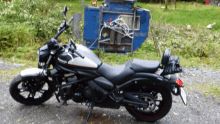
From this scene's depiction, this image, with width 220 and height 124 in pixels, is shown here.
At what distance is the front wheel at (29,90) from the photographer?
3.63 m

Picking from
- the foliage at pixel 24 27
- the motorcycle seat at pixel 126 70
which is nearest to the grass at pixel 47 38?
the foliage at pixel 24 27

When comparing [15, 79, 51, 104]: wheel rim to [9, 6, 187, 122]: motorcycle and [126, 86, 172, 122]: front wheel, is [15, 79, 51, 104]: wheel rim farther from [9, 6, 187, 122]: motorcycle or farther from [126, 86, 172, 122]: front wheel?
[126, 86, 172, 122]: front wheel

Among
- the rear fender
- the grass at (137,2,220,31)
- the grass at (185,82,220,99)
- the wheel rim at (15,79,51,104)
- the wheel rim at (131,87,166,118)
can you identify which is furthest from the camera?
the grass at (137,2,220,31)

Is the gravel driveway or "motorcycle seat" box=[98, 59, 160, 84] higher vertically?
"motorcycle seat" box=[98, 59, 160, 84]

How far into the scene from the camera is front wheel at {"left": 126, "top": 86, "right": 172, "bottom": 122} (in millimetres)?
3287

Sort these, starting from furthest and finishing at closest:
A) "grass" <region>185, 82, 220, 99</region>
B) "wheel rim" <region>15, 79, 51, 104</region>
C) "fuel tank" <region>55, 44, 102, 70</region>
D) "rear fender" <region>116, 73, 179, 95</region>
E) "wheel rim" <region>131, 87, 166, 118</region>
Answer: "grass" <region>185, 82, 220, 99</region> → "wheel rim" <region>15, 79, 51, 104</region> → "wheel rim" <region>131, 87, 166, 118</region> → "fuel tank" <region>55, 44, 102, 70</region> → "rear fender" <region>116, 73, 179, 95</region>

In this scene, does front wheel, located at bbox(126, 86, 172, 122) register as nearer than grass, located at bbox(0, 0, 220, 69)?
Yes

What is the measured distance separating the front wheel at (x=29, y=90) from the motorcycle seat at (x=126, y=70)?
3.62 feet

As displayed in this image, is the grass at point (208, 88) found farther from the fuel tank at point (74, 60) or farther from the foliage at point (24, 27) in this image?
the foliage at point (24, 27)

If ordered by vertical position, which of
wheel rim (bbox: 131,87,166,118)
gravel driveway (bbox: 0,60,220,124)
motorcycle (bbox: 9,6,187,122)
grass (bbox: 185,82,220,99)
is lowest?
gravel driveway (bbox: 0,60,220,124)

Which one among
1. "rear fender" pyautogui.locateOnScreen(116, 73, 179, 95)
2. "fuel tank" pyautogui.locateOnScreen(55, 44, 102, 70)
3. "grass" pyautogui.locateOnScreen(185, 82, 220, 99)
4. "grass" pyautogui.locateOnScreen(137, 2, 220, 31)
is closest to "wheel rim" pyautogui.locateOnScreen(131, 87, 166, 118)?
"rear fender" pyautogui.locateOnScreen(116, 73, 179, 95)

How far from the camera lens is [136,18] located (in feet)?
25.6

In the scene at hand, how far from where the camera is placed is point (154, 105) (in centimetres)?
333

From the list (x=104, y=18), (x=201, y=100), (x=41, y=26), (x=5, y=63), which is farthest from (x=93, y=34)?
(x=201, y=100)
